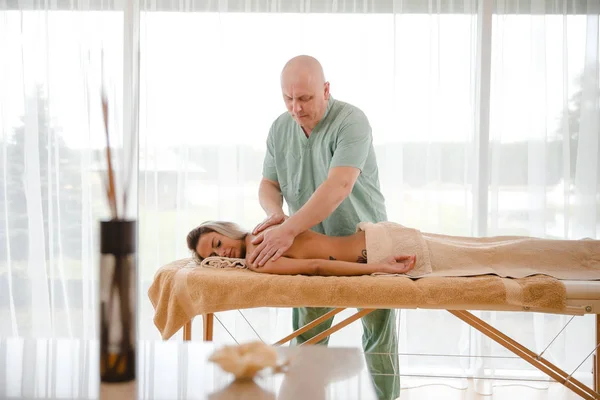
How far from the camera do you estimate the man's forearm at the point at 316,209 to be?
2252mm

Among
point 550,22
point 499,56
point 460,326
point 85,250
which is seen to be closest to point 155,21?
point 85,250

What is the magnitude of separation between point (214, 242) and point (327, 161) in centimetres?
52

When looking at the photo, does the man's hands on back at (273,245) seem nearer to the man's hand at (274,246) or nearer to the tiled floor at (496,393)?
the man's hand at (274,246)

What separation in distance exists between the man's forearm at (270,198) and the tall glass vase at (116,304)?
1302mm

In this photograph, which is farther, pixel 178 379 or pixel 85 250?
pixel 85 250

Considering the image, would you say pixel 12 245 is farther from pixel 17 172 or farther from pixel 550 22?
pixel 550 22

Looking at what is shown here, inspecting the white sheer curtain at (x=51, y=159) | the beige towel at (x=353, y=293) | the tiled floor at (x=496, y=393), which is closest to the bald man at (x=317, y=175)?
the beige towel at (x=353, y=293)

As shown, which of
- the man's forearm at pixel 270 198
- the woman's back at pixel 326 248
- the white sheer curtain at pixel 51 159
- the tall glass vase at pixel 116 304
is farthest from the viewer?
the white sheer curtain at pixel 51 159

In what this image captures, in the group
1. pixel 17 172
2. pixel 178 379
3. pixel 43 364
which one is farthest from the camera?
pixel 17 172

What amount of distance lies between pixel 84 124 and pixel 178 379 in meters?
2.44

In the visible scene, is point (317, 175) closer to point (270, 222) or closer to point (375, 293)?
point (270, 222)

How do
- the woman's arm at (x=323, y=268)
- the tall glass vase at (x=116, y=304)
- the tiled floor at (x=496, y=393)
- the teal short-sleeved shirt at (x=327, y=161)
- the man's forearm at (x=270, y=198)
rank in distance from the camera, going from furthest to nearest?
1. the tiled floor at (x=496, y=393)
2. the man's forearm at (x=270, y=198)
3. the teal short-sleeved shirt at (x=327, y=161)
4. the woman's arm at (x=323, y=268)
5. the tall glass vase at (x=116, y=304)

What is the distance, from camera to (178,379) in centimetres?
131

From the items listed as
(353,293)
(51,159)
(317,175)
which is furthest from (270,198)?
(51,159)
